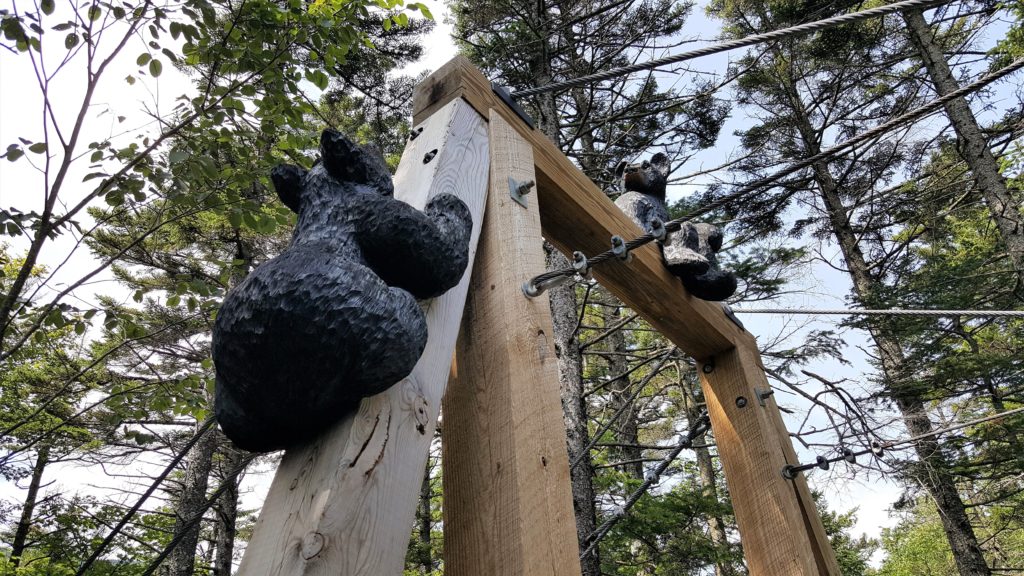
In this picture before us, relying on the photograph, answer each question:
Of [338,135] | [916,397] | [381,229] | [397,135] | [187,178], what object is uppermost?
[397,135]

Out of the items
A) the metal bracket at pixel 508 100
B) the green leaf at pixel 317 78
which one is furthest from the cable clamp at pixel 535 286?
the green leaf at pixel 317 78

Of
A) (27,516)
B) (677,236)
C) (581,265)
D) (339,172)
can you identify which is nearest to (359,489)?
(339,172)

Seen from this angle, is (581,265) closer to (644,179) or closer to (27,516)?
(644,179)

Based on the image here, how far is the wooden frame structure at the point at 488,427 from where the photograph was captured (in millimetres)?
772

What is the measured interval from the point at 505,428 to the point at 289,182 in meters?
0.63

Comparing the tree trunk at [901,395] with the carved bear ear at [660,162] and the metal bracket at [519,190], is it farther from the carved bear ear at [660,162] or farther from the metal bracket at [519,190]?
the metal bracket at [519,190]

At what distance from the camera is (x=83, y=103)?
1.97 metres

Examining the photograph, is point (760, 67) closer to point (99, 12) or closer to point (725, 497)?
point (725, 497)

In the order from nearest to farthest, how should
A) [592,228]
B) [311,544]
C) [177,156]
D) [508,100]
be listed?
[311,544] < [508,100] < [592,228] < [177,156]

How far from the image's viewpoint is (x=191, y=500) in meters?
6.24

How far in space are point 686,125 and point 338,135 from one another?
271 inches

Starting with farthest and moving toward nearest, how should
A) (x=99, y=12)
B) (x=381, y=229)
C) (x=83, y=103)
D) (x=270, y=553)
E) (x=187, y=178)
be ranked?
(x=187, y=178) < (x=99, y=12) < (x=83, y=103) < (x=381, y=229) < (x=270, y=553)

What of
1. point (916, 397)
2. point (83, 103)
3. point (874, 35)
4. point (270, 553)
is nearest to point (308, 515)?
point (270, 553)

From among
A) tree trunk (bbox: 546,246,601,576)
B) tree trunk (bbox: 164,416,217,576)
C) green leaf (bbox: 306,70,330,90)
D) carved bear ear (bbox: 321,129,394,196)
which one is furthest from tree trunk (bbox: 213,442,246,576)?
carved bear ear (bbox: 321,129,394,196)
